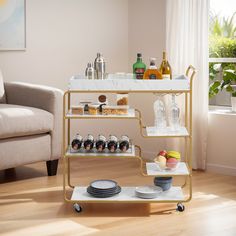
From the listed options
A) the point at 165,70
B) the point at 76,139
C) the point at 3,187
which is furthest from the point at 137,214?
the point at 3,187

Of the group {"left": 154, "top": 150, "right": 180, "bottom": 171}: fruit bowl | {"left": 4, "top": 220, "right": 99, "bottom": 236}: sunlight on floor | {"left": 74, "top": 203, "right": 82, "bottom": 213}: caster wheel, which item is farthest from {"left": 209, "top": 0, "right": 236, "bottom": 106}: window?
{"left": 4, "top": 220, "right": 99, "bottom": 236}: sunlight on floor

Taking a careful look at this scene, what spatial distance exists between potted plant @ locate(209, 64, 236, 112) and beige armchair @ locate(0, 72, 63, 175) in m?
1.25

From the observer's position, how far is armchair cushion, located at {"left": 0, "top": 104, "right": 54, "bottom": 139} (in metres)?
3.85

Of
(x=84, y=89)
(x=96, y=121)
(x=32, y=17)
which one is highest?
(x=32, y=17)

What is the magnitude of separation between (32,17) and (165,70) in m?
1.75

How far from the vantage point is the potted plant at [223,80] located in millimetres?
4477

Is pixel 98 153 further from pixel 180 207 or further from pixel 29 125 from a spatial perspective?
pixel 29 125

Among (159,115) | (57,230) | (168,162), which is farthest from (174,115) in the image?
(57,230)

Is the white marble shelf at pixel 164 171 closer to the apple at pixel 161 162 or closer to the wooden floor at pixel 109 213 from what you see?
the apple at pixel 161 162

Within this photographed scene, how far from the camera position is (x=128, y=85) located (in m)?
3.29

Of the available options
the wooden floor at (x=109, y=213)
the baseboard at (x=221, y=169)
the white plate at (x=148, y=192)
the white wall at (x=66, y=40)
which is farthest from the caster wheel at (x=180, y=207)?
the white wall at (x=66, y=40)

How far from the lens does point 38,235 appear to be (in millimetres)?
2949

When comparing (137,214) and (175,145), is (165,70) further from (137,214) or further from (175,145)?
(175,145)

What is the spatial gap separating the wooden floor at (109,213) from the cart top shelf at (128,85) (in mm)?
704
